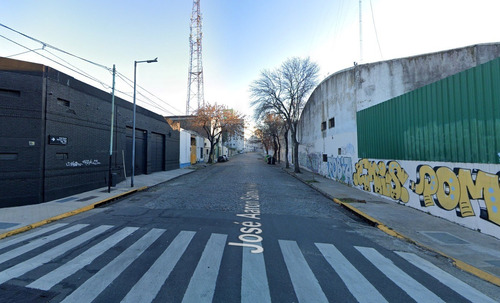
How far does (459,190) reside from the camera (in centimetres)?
A: 687

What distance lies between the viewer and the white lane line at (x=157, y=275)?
3135 mm

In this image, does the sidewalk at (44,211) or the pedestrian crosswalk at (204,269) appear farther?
the sidewalk at (44,211)

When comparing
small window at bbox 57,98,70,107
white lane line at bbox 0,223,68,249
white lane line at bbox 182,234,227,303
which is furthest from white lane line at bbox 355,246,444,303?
small window at bbox 57,98,70,107

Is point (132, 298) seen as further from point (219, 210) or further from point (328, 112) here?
point (328, 112)

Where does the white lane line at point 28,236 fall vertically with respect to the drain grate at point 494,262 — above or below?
above


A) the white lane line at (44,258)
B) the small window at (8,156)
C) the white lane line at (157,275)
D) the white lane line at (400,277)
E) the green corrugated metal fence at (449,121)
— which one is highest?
the green corrugated metal fence at (449,121)

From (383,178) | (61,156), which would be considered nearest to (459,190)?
(383,178)

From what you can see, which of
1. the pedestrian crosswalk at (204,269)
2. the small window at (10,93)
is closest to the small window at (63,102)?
the small window at (10,93)

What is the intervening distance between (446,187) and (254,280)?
771cm

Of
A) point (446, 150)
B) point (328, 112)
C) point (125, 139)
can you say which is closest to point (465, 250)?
point (446, 150)

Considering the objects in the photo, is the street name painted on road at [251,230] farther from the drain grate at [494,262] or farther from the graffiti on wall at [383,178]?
the graffiti on wall at [383,178]

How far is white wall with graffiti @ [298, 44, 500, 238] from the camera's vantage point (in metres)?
6.35

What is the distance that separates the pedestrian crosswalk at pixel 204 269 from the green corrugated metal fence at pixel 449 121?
4.50 m

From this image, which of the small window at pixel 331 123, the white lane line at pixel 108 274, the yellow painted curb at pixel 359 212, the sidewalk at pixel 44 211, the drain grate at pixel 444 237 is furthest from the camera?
the small window at pixel 331 123
